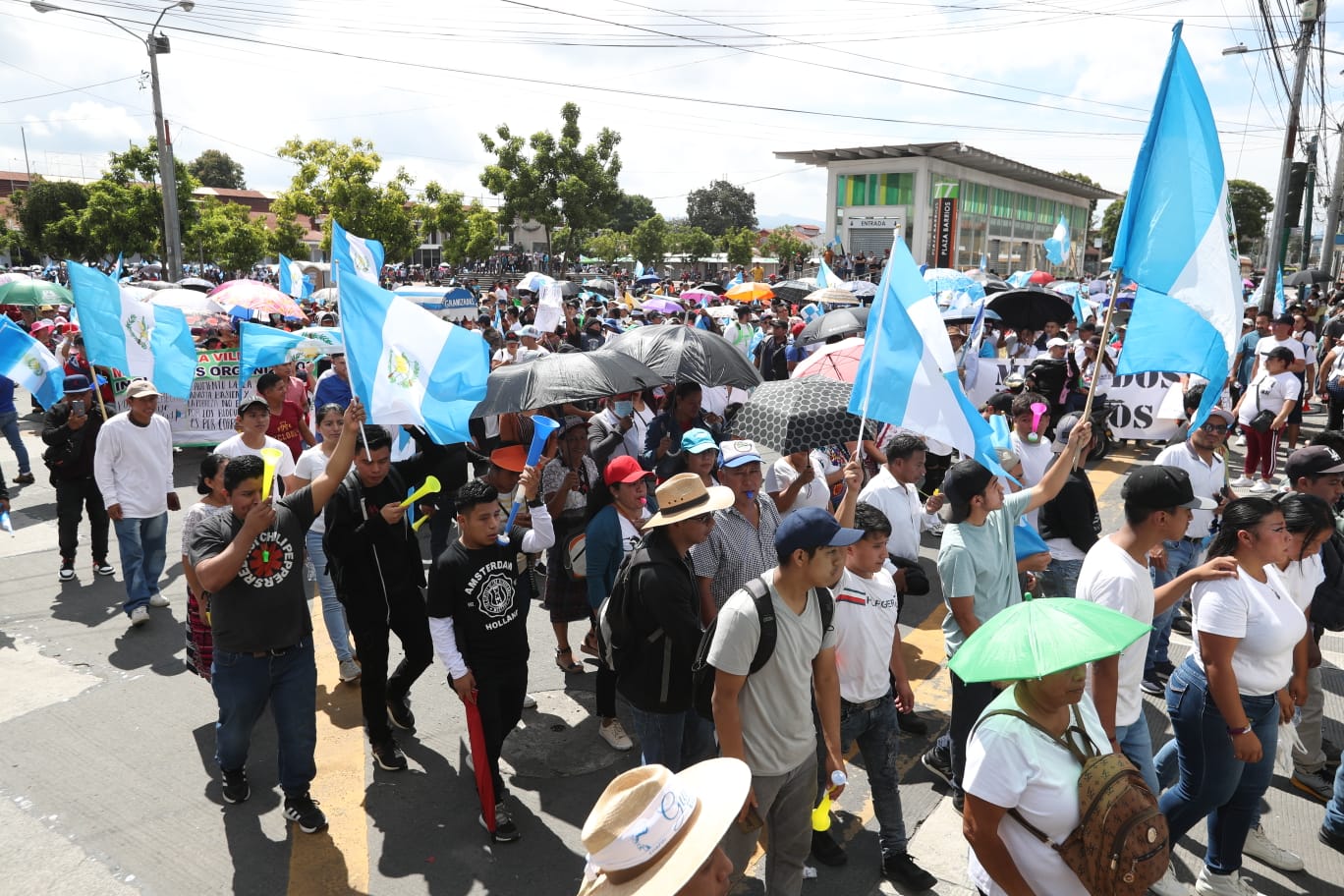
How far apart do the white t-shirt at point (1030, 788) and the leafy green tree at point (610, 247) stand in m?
62.8

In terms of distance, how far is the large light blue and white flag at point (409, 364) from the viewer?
15.9 ft

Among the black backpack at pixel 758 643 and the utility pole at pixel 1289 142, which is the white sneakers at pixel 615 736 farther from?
the utility pole at pixel 1289 142

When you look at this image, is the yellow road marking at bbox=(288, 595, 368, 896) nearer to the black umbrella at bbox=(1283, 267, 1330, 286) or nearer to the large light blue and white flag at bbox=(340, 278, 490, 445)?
the large light blue and white flag at bbox=(340, 278, 490, 445)

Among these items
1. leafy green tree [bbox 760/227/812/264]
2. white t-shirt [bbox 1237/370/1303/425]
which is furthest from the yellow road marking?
leafy green tree [bbox 760/227/812/264]

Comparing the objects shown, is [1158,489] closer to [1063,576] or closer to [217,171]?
[1063,576]

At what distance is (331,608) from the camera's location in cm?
587

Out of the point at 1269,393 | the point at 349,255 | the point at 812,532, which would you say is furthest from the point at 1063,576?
the point at 1269,393

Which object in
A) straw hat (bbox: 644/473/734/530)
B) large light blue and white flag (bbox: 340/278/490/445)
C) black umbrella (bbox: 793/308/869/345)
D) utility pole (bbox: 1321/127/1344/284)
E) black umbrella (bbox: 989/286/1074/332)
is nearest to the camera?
straw hat (bbox: 644/473/734/530)

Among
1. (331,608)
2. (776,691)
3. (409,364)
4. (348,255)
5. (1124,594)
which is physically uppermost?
(348,255)

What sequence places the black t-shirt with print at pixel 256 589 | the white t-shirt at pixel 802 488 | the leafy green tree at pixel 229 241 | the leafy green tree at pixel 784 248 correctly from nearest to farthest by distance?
the black t-shirt with print at pixel 256 589
the white t-shirt at pixel 802 488
the leafy green tree at pixel 229 241
the leafy green tree at pixel 784 248

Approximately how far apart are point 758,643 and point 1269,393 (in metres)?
10.2

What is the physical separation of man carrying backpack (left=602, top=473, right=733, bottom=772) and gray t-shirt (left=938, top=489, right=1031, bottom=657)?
1.20m

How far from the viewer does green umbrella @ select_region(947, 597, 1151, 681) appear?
96.4 inches

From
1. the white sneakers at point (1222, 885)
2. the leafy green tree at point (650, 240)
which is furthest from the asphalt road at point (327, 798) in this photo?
the leafy green tree at point (650, 240)
